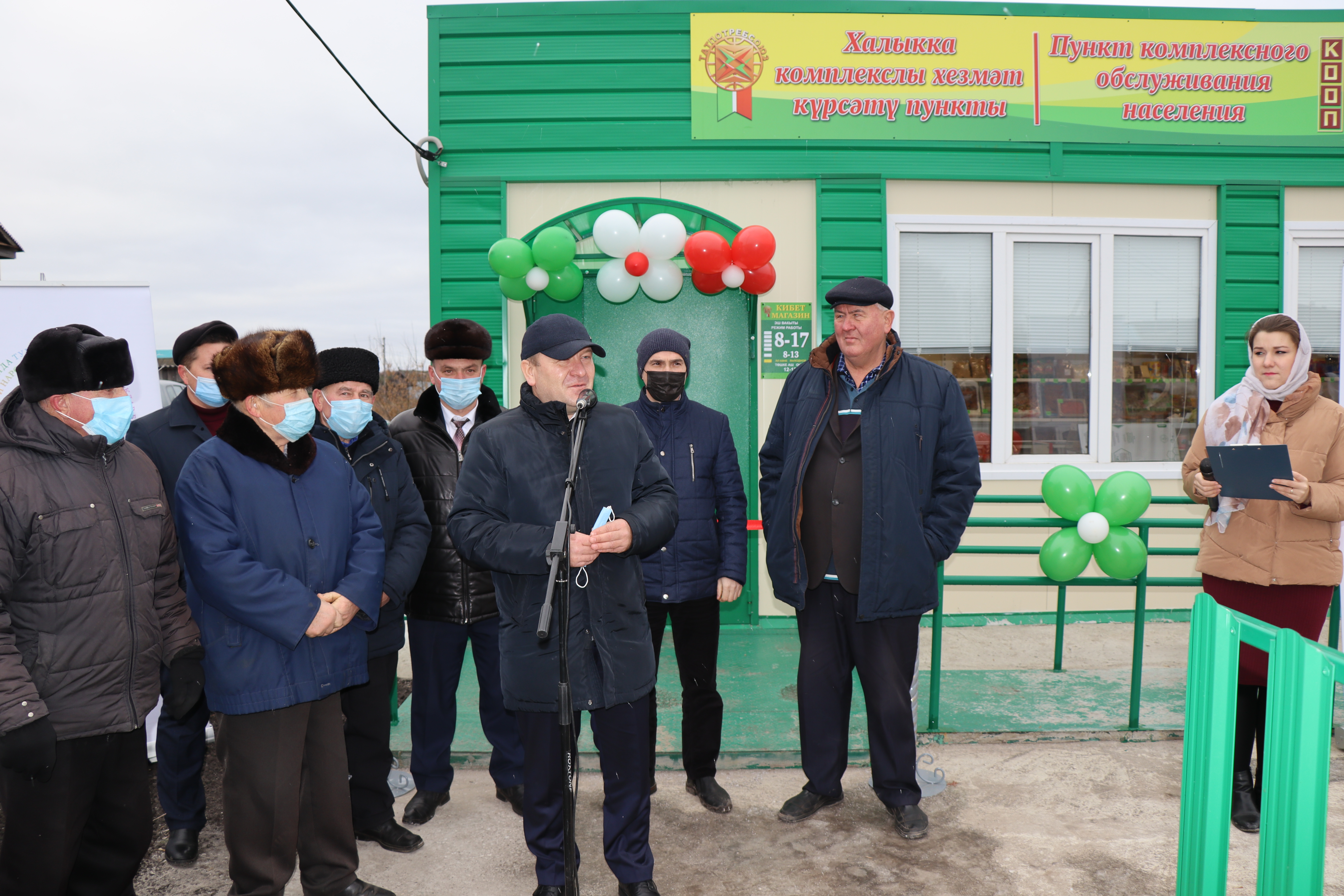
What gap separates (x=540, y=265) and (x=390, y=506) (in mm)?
2452

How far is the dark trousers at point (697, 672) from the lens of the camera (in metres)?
3.51

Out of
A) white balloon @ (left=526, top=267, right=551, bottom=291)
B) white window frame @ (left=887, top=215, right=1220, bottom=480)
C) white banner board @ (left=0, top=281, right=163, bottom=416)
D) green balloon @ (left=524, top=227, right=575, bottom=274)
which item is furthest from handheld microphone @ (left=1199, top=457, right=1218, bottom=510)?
white banner board @ (left=0, top=281, right=163, bottom=416)

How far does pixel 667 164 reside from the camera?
5.91 metres

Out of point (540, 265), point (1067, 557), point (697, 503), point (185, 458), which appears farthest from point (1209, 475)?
point (185, 458)

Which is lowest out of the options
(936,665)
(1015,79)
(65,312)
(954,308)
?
(936,665)

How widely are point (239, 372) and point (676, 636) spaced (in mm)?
1920

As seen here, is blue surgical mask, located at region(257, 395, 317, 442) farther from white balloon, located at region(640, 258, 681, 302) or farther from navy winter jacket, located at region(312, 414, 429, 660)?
white balloon, located at region(640, 258, 681, 302)

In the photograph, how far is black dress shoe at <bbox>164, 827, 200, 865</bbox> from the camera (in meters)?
3.14

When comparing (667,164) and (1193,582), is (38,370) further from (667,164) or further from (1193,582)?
(1193,582)

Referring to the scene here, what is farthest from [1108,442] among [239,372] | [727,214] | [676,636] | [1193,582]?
[239,372]

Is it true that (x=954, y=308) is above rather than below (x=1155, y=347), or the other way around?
above

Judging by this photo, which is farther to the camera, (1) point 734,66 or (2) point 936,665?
(1) point 734,66

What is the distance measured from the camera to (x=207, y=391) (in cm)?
334

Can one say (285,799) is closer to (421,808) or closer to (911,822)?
(421,808)
